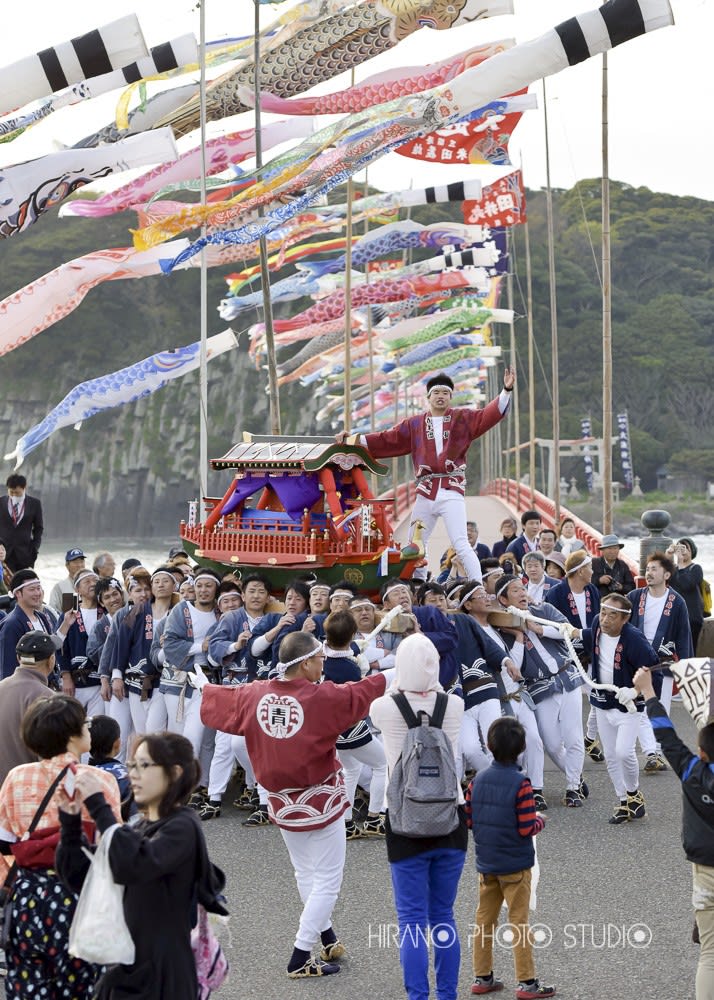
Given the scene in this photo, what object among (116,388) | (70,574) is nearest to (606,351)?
(116,388)

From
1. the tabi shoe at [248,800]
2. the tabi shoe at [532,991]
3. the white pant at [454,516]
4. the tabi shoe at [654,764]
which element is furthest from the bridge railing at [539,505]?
the tabi shoe at [532,991]

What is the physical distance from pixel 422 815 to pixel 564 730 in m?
4.37

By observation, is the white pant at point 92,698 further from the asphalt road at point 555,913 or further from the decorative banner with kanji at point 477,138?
the decorative banner with kanji at point 477,138

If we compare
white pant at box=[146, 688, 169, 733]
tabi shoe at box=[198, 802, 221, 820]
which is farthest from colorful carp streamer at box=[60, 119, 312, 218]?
tabi shoe at box=[198, 802, 221, 820]

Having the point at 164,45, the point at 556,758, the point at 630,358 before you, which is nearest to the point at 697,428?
the point at 630,358

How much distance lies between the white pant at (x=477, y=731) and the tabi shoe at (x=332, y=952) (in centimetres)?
240

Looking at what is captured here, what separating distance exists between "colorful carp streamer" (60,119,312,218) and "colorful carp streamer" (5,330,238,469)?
274cm

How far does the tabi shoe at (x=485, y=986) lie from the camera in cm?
587

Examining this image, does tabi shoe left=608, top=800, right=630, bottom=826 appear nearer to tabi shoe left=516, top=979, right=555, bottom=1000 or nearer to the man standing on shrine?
tabi shoe left=516, top=979, right=555, bottom=1000

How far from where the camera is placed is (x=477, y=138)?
23391 millimetres

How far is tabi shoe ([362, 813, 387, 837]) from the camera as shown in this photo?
870cm

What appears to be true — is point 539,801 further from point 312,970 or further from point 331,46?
point 331,46

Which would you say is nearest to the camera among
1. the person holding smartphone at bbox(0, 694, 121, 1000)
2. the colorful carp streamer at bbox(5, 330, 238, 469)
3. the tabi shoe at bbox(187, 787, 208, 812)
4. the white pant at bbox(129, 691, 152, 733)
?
the person holding smartphone at bbox(0, 694, 121, 1000)

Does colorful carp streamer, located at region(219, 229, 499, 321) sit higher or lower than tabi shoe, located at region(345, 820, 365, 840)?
higher
